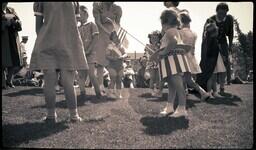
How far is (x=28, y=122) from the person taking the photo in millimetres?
3945

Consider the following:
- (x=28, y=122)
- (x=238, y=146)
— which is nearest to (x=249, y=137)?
(x=238, y=146)

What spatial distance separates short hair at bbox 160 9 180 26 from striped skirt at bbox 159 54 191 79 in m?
0.36

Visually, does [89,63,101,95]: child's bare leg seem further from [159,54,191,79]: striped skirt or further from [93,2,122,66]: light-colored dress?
[159,54,191,79]: striped skirt

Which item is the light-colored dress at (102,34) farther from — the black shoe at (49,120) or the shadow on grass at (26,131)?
the shadow on grass at (26,131)

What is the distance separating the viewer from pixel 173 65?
4.35m

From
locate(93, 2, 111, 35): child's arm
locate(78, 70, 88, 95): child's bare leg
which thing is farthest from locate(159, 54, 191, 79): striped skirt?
locate(93, 2, 111, 35): child's arm

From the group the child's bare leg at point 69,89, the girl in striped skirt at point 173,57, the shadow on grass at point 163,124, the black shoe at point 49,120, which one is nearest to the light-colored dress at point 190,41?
the girl in striped skirt at point 173,57

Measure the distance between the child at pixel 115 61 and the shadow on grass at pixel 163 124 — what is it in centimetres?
191

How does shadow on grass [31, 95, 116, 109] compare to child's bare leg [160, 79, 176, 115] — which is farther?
shadow on grass [31, 95, 116, 109]

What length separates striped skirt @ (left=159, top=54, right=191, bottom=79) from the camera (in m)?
4.35

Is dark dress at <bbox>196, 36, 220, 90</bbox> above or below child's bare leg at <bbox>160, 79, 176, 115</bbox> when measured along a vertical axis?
above

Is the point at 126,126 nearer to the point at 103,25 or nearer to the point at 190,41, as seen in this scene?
the point at 190,41

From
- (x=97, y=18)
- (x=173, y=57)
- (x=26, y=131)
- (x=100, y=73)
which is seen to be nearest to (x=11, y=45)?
(x=97, y=18)

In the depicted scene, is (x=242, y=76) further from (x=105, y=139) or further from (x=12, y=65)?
(x=105, y=139)
